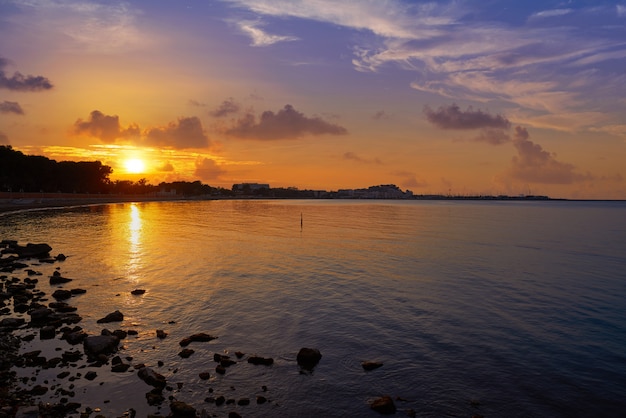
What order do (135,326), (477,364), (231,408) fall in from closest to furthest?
(231,408) → (477,364) → (135,326)

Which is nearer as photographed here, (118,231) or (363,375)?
(363,375)

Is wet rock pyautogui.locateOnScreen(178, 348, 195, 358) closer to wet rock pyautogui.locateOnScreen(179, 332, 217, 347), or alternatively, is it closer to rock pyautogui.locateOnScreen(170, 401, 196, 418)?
wet rock pyautogui.locateOnScreen(179, 332, 217, 347)

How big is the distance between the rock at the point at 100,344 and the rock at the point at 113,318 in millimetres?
3991

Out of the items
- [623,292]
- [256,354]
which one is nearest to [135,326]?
[256,354]

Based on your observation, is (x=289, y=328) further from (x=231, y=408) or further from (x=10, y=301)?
(x=10, y=301)

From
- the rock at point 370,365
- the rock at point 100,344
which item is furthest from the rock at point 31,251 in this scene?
the rock at point 370,365

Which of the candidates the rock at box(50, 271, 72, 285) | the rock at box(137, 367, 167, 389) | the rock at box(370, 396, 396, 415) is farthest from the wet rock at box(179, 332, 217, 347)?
the rock at box(50, 271, 72, 285)

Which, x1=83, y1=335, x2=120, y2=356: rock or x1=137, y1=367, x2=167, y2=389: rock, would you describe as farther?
x1=83, y1=335, x2=120, y2=356: rock

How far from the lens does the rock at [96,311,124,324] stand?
25.3 metres

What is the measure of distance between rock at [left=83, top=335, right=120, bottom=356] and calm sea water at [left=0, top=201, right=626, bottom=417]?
998mm

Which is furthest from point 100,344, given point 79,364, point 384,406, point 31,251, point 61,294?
point 31,251

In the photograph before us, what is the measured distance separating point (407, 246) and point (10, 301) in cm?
5325

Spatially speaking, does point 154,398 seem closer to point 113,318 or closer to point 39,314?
point 113,318

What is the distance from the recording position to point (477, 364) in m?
20.1
